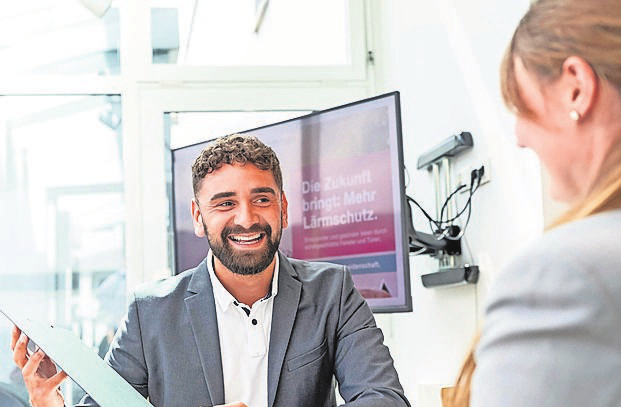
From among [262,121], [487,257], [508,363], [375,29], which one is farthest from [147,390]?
[375,29]

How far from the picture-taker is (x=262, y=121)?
15.7 feet

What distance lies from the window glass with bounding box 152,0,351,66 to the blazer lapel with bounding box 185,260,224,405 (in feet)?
8.04

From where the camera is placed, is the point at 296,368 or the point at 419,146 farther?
the point at 419,146

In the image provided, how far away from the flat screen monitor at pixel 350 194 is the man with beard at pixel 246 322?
3.59ft

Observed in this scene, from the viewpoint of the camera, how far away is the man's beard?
2.43 meters

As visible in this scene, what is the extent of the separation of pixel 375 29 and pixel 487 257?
1.86 meters

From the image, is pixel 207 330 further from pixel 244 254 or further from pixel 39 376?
pixel 39 376

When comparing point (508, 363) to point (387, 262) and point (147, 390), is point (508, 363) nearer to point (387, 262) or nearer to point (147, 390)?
point (147, 390)

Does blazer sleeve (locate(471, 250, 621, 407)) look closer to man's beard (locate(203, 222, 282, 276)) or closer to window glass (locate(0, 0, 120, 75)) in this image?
man's beard (locate(203, 222, 282, 276))

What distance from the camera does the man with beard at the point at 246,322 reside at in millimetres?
2361

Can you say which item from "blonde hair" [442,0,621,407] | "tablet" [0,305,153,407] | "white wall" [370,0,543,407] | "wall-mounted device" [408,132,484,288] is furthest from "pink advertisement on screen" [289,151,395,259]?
"blonde hair" [442,0,621,407]

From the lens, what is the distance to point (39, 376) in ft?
6.35

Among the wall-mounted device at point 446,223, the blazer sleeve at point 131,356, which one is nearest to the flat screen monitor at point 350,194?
the wall-mounted device at point 446,223

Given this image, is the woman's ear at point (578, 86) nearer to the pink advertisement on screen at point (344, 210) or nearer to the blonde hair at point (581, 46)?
the blonde hair at point (581, 46)
